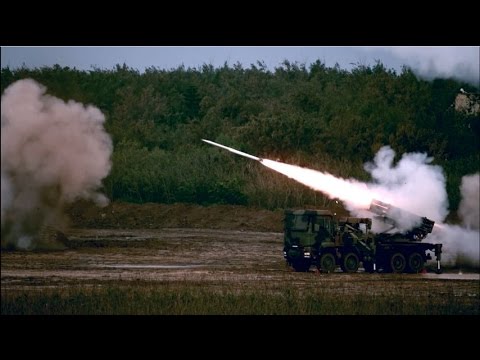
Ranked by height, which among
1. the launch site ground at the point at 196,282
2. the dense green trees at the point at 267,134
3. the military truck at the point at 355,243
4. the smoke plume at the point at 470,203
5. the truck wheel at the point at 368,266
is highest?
→ the dense green trees at the point at 267,134

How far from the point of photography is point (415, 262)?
29.4m

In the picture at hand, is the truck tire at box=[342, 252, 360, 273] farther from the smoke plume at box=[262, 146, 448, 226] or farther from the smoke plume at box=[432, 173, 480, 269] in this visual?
the smoke plume at box=[432, 173, 480, 269]

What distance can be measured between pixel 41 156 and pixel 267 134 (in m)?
22.1

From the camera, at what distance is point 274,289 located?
81.6 feet

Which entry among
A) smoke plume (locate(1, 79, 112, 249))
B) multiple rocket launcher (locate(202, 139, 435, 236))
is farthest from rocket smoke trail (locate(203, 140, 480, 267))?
smoke plume (locate(1, 79, 112, 249))

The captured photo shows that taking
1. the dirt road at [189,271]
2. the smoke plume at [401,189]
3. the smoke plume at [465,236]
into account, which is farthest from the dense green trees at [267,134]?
the smoke plume at [401,189]

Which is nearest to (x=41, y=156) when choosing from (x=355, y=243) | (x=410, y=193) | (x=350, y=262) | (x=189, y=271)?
(x=189, y=271)

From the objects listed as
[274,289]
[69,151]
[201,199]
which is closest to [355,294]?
[274,289]

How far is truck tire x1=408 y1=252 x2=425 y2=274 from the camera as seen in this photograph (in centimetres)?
2939

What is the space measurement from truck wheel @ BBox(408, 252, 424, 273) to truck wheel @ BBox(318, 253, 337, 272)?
Answer: 7.53ft

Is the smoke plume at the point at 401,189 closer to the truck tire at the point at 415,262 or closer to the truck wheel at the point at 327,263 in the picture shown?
the truck tire at the point at 415,262

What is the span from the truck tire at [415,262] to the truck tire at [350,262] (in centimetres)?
161

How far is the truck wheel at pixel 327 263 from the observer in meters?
28.8

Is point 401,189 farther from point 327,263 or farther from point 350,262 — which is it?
point 327,263
